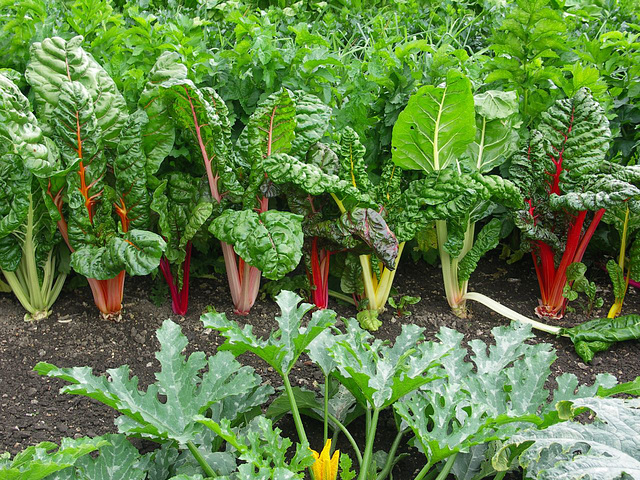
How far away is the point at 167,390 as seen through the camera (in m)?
1.66

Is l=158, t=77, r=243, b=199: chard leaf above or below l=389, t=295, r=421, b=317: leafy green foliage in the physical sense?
above

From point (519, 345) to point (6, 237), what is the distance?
188 cm

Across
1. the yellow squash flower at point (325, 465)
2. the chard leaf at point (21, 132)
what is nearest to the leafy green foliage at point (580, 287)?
the yellow squash flower at point (325, 465)

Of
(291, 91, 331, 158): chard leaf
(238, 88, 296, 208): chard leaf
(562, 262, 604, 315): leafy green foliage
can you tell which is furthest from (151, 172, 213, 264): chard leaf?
(562, 262, 604, 315): leafy green foliage

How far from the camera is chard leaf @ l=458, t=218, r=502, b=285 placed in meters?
2.66

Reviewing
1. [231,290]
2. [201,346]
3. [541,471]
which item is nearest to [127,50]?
[231,290]

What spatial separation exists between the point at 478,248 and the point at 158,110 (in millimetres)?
1391

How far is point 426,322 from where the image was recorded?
8.71ft

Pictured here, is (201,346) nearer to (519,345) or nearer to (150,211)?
(150,211)

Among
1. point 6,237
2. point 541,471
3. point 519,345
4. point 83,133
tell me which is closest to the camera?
point 541,471

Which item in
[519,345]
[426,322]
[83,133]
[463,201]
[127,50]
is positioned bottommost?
[426,322]

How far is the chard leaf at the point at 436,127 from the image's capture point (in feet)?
7.95

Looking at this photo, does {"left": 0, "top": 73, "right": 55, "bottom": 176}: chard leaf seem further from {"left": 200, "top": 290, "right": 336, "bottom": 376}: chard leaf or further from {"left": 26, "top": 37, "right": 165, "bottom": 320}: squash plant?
{"left": 200, "top": 290, "right": 336, "bottom": 376}: chard leaf

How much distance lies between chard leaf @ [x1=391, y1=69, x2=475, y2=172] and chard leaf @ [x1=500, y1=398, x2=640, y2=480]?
122 centimetres
